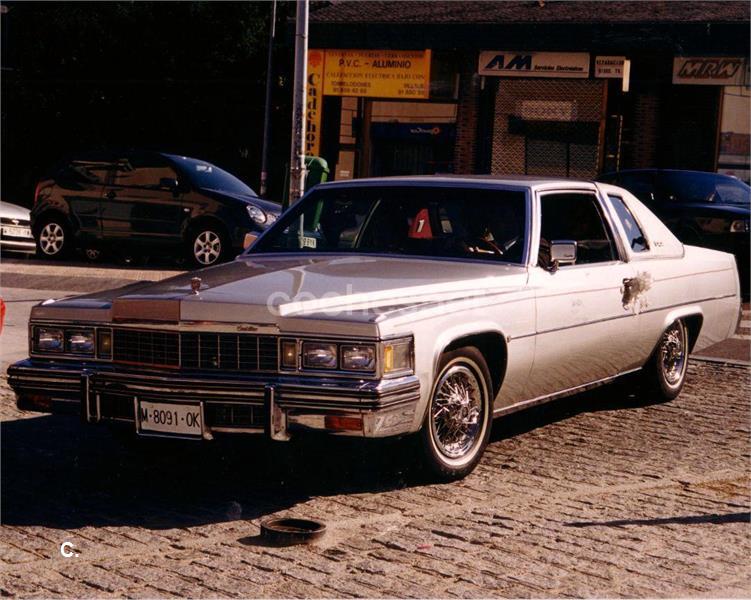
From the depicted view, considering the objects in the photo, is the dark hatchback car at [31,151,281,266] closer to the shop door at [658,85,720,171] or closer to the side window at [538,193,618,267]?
the side window at [538,193,618,267]

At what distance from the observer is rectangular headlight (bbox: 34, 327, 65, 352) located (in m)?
6.09

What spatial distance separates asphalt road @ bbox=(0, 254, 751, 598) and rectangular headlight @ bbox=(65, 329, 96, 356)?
66 centimetres

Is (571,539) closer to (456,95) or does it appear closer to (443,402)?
(443,402)

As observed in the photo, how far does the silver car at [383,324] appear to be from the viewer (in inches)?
218

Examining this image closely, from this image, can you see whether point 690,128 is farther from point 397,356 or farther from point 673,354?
point 397,356

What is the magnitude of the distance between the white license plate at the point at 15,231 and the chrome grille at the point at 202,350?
1467cm

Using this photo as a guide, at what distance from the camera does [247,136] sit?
3991 centimetres

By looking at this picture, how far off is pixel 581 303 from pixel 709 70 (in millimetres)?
21389

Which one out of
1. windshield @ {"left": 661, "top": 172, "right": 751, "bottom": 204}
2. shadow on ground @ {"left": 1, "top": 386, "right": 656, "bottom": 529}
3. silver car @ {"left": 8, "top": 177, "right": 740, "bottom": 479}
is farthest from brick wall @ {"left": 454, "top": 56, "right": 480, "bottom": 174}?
shadow on ground @ {"left": 1, "top": 386, "right": 656, "bottom": 529}

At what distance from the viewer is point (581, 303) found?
23.5 feet

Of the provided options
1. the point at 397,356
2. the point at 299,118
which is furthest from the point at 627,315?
the point at 299,118

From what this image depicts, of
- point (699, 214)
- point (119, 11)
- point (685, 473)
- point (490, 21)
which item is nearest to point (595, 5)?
point (490, 21)

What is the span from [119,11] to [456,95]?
47.1ft

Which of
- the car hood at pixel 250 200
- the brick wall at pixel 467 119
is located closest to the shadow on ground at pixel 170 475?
the car hood at pixel 250 200
